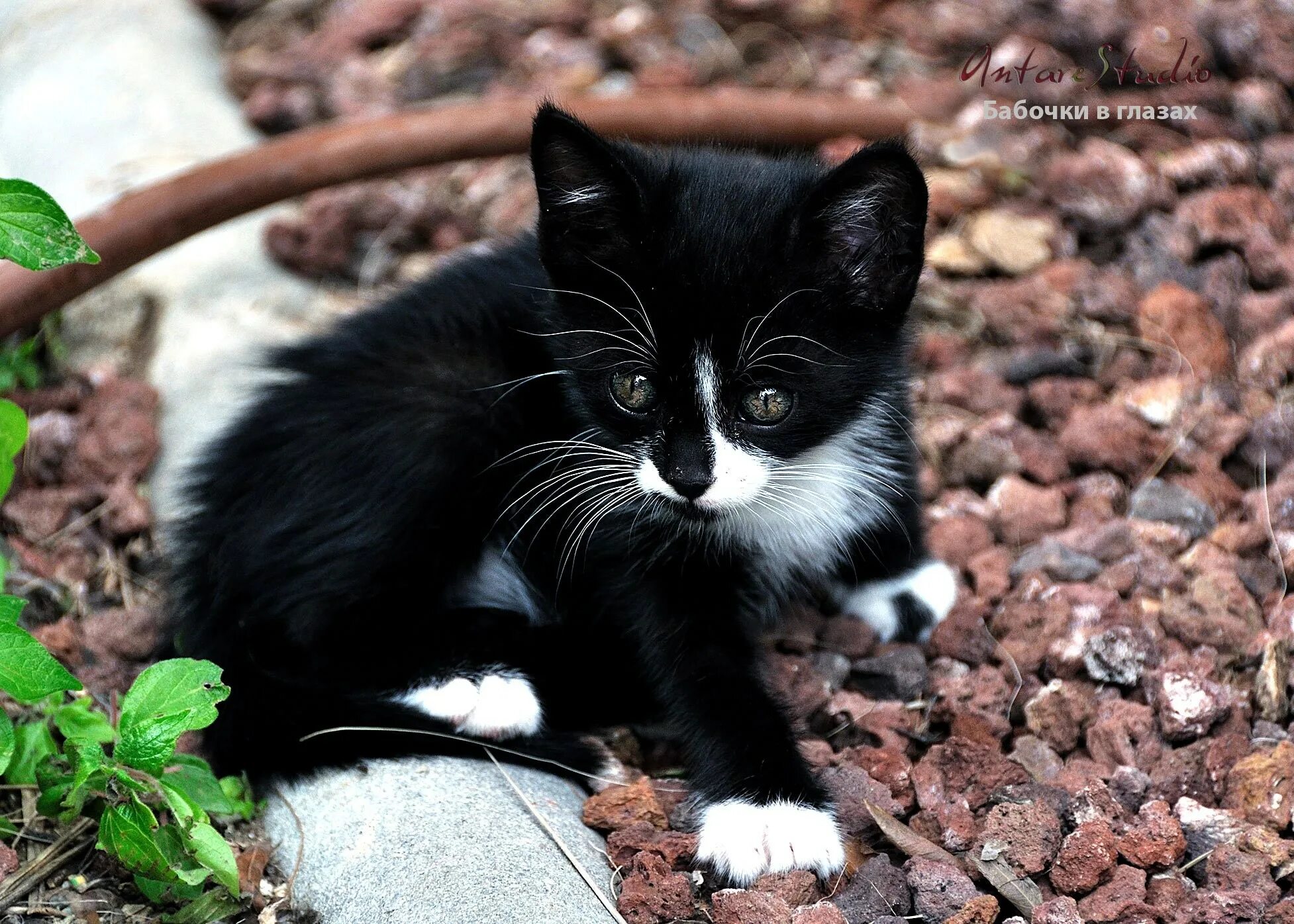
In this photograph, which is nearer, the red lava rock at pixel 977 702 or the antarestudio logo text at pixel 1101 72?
the red lava rock at pixel 977 702

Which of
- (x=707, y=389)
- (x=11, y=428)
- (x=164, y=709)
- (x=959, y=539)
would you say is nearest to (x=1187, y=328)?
(x=959, y=539)

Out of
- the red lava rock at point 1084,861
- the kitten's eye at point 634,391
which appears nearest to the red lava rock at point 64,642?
the kitten's eye at point 634,391

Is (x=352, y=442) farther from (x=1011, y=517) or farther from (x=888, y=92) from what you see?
(x=888, y=92)

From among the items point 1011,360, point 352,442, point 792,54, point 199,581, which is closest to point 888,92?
point 792,54

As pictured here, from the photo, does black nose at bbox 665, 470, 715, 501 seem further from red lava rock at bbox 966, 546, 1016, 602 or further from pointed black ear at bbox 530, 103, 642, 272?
red lava rock at bbox 966, 546, 1016, 602

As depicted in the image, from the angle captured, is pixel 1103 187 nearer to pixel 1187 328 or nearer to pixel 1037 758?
pixel 1187 328

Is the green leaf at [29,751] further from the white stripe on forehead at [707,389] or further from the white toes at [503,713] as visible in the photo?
the white stripe on forehead at [707,389]
